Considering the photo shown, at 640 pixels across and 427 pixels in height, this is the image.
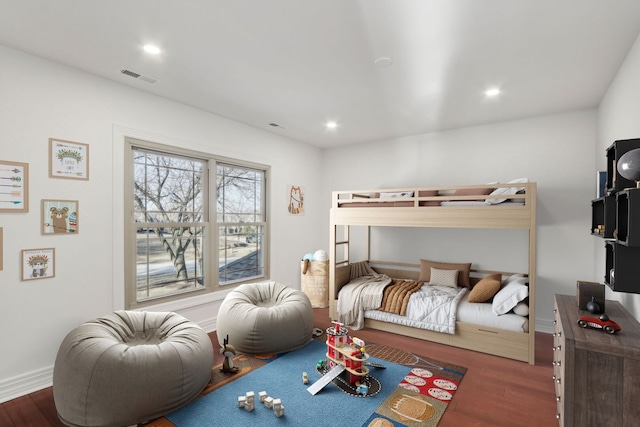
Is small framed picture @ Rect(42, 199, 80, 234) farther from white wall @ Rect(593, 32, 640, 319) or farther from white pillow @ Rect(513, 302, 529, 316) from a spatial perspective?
white wall @ Rect(593, 32, 640, 319)

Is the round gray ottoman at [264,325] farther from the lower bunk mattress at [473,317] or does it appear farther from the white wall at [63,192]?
the lower bunk mattress at [473,317]

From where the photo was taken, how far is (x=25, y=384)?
7.96 feet

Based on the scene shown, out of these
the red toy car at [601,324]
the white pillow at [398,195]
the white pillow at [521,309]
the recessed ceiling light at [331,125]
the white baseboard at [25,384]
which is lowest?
the white baseboard at [25,384]

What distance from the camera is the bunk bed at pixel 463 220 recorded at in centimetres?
301

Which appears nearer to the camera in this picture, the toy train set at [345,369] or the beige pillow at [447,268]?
the toy train set at [345,369]

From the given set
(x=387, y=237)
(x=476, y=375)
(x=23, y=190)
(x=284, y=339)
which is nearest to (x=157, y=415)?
(x=284, y=339)

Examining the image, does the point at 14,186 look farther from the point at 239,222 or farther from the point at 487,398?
the point at 487,398

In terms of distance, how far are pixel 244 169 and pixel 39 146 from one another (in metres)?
2.18

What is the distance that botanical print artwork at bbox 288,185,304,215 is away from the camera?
16.3ft

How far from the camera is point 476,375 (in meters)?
2.72

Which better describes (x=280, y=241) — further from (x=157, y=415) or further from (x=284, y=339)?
(x=157, y=415)

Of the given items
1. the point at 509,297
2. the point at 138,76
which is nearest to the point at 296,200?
the point at 138,76

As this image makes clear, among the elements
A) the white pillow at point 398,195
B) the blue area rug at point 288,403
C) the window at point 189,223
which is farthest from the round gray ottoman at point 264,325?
the white pillow at point 398,195

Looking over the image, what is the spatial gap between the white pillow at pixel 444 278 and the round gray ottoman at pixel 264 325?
5.81ft
